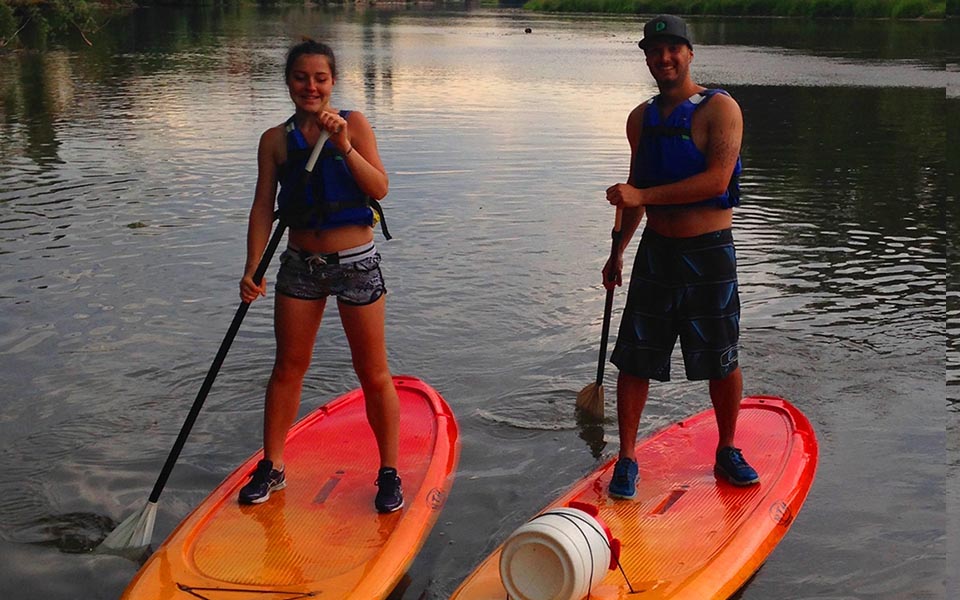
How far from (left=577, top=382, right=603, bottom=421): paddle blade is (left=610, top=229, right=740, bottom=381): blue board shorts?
137 cm

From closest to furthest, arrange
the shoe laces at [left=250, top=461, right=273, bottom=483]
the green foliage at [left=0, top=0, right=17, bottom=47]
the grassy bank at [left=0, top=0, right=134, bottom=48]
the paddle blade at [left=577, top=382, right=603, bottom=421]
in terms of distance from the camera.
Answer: the shoe laces at [left=250, top=461, right=273, bottom=483], the paddle blade at [left=577, top=382, right=603, bottom=421], the green foliage at [left=0, top=0, right=17, bottom=47], the grassy bank at [left=0, top=0, right=134, bottom=48]

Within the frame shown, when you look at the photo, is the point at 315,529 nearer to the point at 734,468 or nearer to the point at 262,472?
the point at 262,472

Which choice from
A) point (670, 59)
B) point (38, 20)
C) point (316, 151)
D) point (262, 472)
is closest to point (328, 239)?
point (316, 151)

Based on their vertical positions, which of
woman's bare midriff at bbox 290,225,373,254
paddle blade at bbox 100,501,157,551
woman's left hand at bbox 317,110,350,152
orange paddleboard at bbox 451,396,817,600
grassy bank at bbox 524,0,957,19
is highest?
grassy bank at bbox 524,0,957,19

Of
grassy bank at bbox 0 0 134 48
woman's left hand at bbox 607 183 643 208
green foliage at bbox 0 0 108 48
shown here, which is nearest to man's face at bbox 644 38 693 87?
woman's left hand at bbox 607 183 643 208

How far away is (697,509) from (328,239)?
2.08 m

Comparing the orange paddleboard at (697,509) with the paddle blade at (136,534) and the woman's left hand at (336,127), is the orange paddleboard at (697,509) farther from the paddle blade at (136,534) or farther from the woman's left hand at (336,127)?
the woman's left hand at (336,127)

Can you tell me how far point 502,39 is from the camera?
1921 inches

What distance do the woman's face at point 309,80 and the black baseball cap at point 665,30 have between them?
55.6 inches

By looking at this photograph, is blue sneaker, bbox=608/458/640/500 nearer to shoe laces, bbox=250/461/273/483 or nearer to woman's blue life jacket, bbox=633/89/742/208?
woman's blue life jacket, bbox=633/89/742/208

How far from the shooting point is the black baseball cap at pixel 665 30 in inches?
173

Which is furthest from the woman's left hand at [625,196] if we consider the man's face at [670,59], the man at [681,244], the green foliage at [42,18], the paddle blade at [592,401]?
the green foliage at [42,18]

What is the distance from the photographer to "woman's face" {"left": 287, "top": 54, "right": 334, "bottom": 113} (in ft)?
14.1

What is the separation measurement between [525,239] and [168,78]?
61.1 ft
